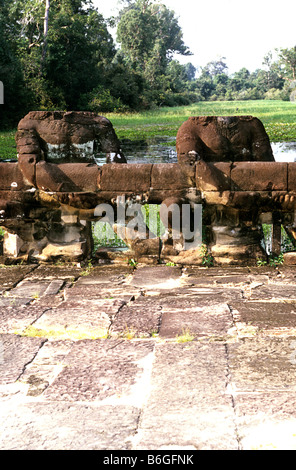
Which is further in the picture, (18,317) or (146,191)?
(146,191)

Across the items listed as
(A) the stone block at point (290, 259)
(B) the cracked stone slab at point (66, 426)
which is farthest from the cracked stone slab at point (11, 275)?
(A) the stone block at point (290, 259)

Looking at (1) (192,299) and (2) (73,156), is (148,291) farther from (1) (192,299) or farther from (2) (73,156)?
(2) (73,156)

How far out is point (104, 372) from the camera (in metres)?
3.14

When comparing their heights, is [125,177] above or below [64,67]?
below

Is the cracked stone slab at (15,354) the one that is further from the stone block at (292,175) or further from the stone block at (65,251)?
the stone block at (292,175)

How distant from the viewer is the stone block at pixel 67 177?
18.2 feet

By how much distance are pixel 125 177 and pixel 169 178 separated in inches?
16.0

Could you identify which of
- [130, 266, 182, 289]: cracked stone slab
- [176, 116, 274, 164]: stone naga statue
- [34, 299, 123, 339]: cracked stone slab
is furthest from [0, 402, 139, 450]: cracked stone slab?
[176, 116, 274, 164]: stone naga statue

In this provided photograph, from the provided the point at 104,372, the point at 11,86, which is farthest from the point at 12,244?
the point at 11,86

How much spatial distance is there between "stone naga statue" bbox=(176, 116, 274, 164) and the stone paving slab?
1.25m

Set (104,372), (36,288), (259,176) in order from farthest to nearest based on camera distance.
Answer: (259,176)
(36,288)
(104,372)

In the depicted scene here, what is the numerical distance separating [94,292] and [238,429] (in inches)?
91.7

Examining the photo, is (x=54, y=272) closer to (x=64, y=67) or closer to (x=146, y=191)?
(x=146, y=191)
